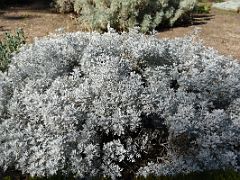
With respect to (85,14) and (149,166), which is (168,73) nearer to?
(149,166)

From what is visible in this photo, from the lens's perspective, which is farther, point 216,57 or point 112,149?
point 216,57

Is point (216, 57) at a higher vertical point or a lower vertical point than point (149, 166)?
higher

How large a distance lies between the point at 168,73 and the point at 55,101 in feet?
4.71

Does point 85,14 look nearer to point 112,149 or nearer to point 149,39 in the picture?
point 149,39

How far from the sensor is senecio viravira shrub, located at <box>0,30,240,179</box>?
518 cm

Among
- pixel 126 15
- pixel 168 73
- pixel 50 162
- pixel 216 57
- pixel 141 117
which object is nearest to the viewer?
pixel 50 162

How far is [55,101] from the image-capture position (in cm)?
531

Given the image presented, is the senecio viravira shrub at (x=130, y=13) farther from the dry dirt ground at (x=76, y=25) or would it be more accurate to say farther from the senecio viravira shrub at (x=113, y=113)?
the senecio viravira shrub at (x=113, y=113)

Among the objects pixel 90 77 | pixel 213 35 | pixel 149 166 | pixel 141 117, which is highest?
pixel 90 77

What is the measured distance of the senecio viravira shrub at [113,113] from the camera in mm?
5176

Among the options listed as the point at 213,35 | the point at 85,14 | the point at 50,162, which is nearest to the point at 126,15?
the point at 85,14

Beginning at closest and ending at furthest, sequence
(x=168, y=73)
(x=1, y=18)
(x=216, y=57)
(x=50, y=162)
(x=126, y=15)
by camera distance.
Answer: (x=50, y=162) < (x=168, y=73) < (x=216, y=57) < (x=126, y=15) < (x=1, y=18)

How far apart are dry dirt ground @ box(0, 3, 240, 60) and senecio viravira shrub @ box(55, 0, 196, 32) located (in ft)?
1.01

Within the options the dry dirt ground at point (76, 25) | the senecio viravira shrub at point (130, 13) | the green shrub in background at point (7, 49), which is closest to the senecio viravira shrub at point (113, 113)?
the green shrub in background at point (7, 49)
